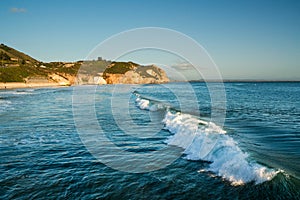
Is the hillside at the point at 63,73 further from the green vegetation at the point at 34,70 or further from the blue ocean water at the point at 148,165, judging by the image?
the blue ocean water at the point at 148,165

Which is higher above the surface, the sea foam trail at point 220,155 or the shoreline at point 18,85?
the shoreline at point 18,85

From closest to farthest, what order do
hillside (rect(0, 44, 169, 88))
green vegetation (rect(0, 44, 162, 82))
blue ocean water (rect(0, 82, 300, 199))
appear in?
blue ocean water (rect(0, 82, 300, 199))
green vegetation (rect(0, 44, 162, 82))
hillside (rect(0, 44, 169, 88))

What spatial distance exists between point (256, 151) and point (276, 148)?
1.32m

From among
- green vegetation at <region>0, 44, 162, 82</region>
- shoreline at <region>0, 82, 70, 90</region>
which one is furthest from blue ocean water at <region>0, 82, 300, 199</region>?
shoreline at <region>0, 82, 70, 90</region>

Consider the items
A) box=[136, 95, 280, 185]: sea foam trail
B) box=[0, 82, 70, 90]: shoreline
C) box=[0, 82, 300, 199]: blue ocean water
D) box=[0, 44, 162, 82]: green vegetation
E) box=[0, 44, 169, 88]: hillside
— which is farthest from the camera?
box=[0, 44, 169, 88]: hillside

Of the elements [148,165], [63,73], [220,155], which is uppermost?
[63,73]

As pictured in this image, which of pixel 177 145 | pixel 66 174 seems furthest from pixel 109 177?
pixel 177 145

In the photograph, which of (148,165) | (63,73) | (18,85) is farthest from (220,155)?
(63,73)

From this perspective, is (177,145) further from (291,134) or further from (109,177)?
(291,134)

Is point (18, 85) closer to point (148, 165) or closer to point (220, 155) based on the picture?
point (148, 165)

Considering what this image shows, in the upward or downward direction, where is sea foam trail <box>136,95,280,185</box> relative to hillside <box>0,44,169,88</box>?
downward

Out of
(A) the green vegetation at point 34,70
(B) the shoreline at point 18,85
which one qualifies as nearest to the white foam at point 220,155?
(A) the green vegetation at point 34,70

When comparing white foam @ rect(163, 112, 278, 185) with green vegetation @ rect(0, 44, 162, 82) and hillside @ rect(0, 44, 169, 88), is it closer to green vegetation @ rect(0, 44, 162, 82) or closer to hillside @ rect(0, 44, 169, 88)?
green vegetation @ rect(0, 44, 162, 82)

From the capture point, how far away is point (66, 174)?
808cm
